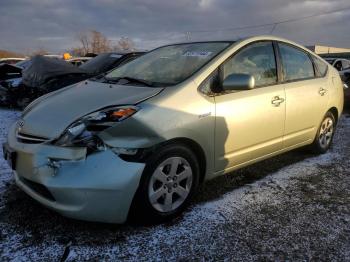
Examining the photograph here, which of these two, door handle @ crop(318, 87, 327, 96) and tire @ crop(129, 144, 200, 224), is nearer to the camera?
tire @ crop(129, 144, 200, 224)

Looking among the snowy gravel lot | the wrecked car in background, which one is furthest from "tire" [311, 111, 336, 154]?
the wrecked car in background

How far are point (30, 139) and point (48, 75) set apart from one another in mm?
4200

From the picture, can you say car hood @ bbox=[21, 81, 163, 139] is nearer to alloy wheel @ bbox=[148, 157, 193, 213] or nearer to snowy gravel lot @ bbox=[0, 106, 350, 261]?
alloy wheel @ bbox=[148, 157, 193, 213]

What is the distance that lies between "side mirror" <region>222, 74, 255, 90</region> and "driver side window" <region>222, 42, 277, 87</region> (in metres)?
0.13

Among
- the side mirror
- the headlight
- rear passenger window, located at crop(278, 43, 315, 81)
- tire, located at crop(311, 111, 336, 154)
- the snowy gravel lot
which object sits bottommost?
the snowy gravel lot

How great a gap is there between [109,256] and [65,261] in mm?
292

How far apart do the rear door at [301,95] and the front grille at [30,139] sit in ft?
8.50

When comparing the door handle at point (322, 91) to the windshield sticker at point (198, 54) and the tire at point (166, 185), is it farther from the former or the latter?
the tire at point (166, 185)

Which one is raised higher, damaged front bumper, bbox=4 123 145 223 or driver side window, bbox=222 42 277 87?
driver side window, bbox=222 42 277 87

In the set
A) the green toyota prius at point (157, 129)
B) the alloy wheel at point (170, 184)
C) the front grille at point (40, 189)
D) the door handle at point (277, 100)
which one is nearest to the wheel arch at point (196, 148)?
the green toyota prius at point (157, 129)

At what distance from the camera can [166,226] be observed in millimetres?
3100

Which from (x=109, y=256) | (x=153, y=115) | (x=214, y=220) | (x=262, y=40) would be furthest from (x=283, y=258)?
(x=262, y=40)

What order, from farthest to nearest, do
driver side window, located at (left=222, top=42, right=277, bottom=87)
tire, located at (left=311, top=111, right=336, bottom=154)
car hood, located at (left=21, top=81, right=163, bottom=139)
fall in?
tire, located at (left=311, top=111, right=336, bottom=154) < driver side window, located at (left=222, top=42, right=277, bottom=87) < car hood, located at (left=21, top=81, right=163, bottom=139)

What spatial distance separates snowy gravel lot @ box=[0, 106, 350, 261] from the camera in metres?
2.70
